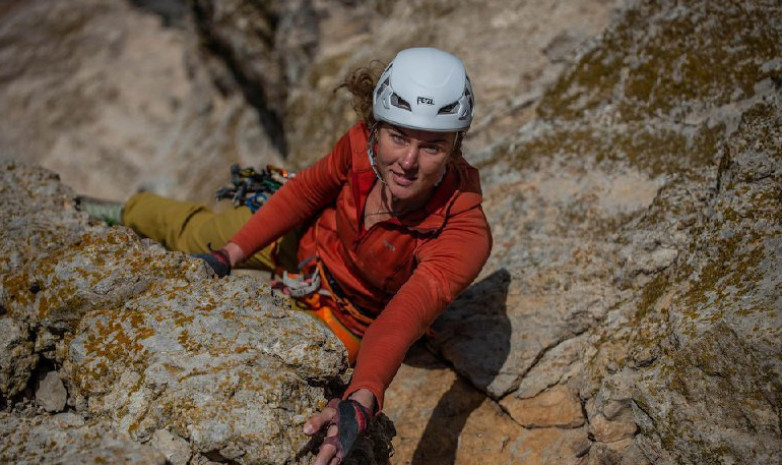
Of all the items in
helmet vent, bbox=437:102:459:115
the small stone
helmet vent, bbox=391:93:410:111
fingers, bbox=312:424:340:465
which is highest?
helmet vent, bbox=391:93:410:111

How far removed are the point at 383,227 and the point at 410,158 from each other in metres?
0.67

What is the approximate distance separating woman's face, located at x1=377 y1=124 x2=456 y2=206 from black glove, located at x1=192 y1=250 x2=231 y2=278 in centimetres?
168

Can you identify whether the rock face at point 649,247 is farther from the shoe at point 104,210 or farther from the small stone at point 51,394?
the shoe at point 104,210

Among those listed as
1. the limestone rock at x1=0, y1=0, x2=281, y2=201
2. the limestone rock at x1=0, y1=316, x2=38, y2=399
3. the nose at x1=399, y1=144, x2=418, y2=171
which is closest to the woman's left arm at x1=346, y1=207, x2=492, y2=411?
the nose at x1=399, y1=144, x2=418, y2=171

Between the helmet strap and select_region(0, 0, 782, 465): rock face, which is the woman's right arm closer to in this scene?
the helmet strap

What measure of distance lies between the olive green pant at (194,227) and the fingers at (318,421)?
2934mm

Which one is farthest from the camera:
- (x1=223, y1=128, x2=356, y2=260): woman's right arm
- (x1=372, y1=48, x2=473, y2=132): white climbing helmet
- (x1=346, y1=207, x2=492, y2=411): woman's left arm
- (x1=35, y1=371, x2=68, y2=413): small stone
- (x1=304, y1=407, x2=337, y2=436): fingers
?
(x1=223, y1=128, x2=356, y2=260): woman's right arm

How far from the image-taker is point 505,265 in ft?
22.8

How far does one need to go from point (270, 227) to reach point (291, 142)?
4.78m

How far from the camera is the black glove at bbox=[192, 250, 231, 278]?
5.77m

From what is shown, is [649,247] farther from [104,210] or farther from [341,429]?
[104,210]

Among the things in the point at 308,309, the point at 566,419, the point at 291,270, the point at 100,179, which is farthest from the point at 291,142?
the point at 100,179

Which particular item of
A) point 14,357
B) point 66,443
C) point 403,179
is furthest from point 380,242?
point 14,357

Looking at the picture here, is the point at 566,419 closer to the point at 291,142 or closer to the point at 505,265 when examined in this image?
the point at 505,265
